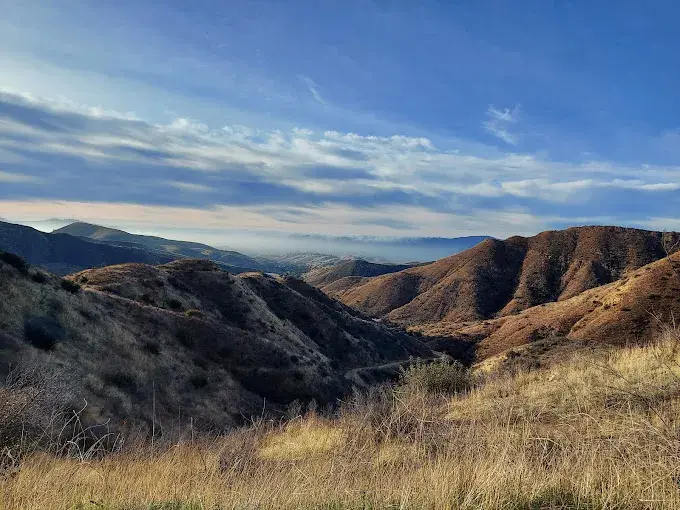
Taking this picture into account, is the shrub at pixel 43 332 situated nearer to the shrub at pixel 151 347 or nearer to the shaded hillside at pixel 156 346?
the shaded hillside at pixel 156 346

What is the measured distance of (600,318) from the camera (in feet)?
171

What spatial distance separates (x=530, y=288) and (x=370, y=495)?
124m

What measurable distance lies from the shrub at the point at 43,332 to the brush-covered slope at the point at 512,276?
97538mm

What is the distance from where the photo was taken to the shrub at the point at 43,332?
2314cm

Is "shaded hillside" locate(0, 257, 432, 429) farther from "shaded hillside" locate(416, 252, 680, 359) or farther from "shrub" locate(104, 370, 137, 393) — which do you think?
"shaded hillside" locate(416, 252, 680, 359)

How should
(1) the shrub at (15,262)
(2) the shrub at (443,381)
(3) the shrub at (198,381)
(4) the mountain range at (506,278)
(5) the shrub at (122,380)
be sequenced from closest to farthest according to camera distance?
1. (2) the shrub at (443,381)
2. (5) the shrub at (122,380)
3. (1) the shrub at (15,262)
4. (3) the shrub at (198,381)
5. (4) the mountain range at (506,278)

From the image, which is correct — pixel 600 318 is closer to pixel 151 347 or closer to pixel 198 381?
pixel 198 381

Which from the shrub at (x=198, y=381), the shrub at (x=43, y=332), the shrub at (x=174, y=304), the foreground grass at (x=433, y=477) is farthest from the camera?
the shrub at (x=174, y=304)

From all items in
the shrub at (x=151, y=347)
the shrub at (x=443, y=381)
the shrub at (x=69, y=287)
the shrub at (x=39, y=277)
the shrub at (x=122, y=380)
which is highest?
the shrub at (x=39, y=277)

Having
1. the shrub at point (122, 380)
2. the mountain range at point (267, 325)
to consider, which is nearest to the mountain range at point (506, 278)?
the mountain range at point (267, 325)

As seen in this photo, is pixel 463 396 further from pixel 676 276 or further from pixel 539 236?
pixel 539 236

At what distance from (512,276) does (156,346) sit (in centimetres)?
11619

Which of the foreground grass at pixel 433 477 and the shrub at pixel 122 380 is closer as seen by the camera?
the foreground grass at pixel 433 477

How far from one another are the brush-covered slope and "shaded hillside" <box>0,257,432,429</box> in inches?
2584
